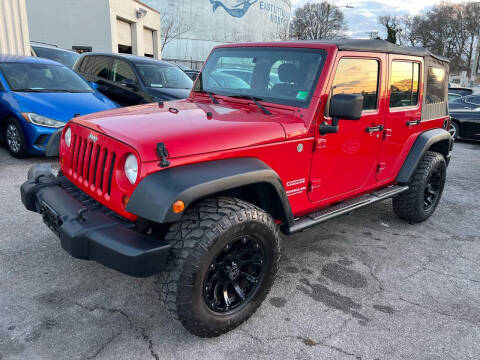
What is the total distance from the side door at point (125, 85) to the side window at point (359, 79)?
211 inches

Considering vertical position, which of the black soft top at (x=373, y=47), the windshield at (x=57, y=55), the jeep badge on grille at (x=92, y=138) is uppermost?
the windshield at (x=57, y=55)

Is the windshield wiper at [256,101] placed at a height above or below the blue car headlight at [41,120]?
above

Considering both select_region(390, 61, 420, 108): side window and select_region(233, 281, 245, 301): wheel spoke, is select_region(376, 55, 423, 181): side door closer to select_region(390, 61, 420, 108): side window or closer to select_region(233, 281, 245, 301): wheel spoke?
select_region(390, 61, 420, 108): side window

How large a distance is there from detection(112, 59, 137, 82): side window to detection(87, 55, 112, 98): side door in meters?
0.15

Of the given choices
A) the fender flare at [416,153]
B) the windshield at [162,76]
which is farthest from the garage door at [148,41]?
the fender flare at [416,153]

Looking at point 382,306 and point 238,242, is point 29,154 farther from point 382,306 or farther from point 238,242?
point 382,306

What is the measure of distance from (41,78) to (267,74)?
4.90m

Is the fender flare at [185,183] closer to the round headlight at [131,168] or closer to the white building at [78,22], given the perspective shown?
the round headlight at [131,168]

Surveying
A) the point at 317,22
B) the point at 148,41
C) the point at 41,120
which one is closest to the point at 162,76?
the point at 41,120

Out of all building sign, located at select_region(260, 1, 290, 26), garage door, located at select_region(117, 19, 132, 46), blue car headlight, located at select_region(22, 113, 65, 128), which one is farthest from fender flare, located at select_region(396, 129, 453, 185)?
building sign, located at select_region(260, 1, 290, 26)

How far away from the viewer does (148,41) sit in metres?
30.3

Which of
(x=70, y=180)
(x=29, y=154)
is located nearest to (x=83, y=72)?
(x=29, y=154)

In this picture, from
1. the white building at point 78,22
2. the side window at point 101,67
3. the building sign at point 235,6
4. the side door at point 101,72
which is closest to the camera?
the side door at point 101,72

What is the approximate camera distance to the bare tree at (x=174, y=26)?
46875 mm
